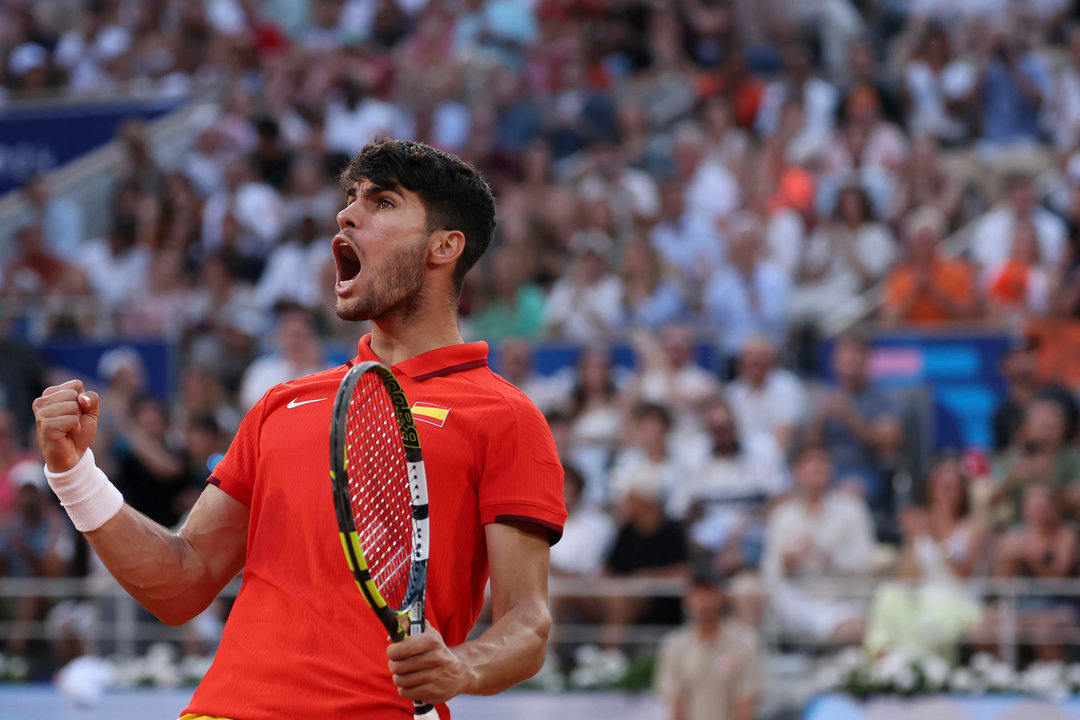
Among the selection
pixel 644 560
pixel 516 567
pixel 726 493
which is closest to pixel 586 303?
pixel 726 493

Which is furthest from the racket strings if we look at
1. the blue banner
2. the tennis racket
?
the blue banner

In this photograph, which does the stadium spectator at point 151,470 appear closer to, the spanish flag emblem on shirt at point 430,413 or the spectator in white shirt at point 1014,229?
the spectator in white shirt at point 1014,229

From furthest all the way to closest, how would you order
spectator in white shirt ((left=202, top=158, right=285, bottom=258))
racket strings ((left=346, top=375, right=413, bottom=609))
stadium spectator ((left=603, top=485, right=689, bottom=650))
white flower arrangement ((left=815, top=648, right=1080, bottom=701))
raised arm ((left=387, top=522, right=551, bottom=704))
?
spectator in white shirt ((left=202, top=158, right=285, bottom=258)) → stadium spectator ((left=603, top=485, right=689, bottom=650)) → white flower arrangement ((left=815, top=648, right=1080, bottom=701)) → racket strings ((left=346, top=375, right=413, bottom=609)) → raised arm ((left=387, top=522, right=551, bottom=704))

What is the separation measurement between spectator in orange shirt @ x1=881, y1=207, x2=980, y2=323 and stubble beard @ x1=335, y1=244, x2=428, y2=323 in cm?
736

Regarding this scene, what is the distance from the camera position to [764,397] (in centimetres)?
981

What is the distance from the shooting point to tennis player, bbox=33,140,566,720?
3082 mm

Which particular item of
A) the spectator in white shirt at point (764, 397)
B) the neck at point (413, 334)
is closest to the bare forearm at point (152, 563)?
the neck at point (413, 334)

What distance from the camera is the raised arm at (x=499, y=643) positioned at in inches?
105

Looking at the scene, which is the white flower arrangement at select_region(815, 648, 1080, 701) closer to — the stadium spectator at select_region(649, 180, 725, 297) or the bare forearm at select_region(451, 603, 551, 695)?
the stadium spectator at select_region(649, 180, 725, 297)

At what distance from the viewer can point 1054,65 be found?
496 inches

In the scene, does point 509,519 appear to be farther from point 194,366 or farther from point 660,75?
point 660,75

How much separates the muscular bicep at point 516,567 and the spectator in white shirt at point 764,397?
21.7 ft

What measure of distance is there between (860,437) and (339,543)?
Answer: 662 centimetres

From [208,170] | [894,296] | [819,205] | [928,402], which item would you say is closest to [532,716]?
[928,402]
